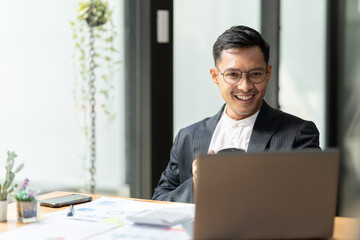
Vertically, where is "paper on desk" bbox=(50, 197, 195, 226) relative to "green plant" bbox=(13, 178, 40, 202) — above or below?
below

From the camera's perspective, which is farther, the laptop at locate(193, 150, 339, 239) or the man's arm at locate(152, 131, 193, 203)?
the man's arm at locate(152, 131, 193, 203)

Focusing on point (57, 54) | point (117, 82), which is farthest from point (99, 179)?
point (57, 54)

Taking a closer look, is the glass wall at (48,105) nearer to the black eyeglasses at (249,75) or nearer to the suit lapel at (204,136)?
the suit lapel at (204,136)

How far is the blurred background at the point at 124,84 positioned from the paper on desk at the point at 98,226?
1.10 meters

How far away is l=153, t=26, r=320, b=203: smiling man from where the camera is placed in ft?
6.72

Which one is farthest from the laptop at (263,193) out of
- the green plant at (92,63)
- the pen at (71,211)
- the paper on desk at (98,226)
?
the green plant at (92,63)

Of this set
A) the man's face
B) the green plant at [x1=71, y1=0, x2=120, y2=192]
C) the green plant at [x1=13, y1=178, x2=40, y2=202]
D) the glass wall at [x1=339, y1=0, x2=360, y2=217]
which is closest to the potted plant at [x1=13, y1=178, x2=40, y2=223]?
the green plant at [x1=13, y1=178, x2=40, y2=202]

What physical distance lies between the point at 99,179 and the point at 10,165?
1341mm

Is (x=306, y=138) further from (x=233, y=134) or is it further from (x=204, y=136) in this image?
(x=204, y=136)

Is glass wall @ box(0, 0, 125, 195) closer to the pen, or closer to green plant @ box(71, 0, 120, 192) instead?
green plant @ box(71, 0, 120, 192)

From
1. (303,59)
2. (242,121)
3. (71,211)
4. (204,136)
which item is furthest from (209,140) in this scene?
(303,59)

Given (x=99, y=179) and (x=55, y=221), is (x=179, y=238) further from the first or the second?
(x=99, y=179)

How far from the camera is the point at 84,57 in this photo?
285 cm

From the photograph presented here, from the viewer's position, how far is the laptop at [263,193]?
118 centimetres
